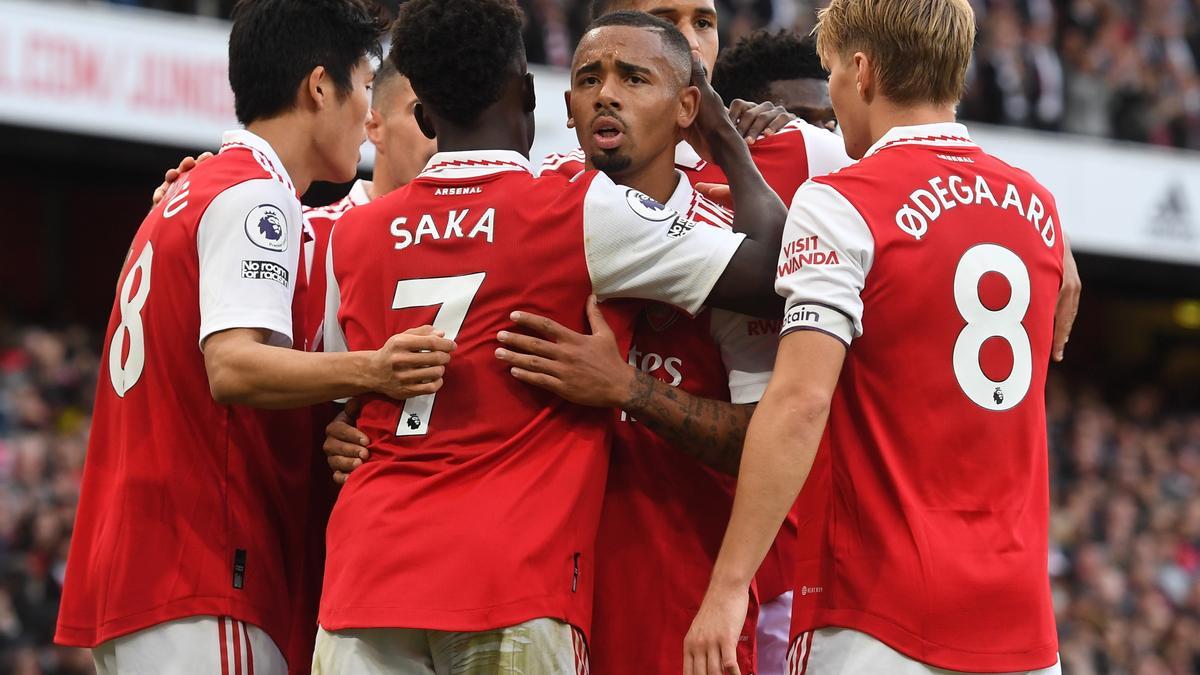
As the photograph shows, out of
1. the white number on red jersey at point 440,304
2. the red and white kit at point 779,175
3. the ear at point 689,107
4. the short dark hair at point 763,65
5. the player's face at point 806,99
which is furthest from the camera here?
the short dark hair at point 763,65

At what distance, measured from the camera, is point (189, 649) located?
13.7 feet

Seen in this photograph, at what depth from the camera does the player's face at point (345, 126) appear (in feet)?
15.2

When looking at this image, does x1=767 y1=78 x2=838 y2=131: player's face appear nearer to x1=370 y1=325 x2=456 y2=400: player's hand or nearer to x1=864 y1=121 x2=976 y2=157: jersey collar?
x1=864 y1=121 x2=976 y2=157: jersey collar

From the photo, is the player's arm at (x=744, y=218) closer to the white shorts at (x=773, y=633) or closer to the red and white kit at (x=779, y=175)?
the red and white kit at (x=779, y=175)

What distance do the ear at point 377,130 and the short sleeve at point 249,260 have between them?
1.77 meters

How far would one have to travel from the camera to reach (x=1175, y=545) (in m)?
17.5

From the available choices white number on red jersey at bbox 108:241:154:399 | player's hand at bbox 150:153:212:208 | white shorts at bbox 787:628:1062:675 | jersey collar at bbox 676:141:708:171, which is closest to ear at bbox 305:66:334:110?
player's hand at bbox 150:153:212:208

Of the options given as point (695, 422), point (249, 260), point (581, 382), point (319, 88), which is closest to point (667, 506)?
point (695, 422)

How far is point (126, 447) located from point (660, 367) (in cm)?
141

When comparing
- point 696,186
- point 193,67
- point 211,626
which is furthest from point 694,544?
point 193,67

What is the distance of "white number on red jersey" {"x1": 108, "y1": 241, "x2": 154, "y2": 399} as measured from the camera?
4328 millimetres

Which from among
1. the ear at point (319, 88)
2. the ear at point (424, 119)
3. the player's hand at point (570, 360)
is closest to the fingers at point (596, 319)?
the player's hand at point (570, 360)

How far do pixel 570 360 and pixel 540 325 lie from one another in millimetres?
111

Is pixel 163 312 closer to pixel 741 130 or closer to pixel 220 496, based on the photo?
pixel 220 496
